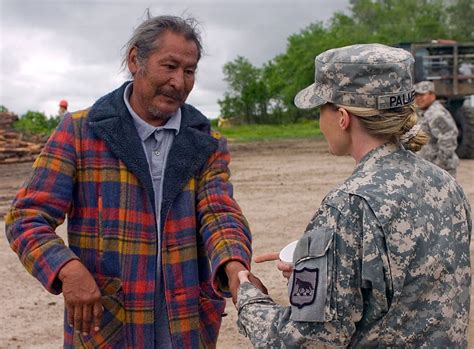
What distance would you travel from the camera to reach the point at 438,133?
361 inches

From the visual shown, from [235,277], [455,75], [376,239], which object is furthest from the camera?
[455,75]

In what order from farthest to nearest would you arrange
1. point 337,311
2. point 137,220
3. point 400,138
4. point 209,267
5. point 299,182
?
point 299,182 < point 209,267 < point 137,220 < point 400,138 < point 337,311

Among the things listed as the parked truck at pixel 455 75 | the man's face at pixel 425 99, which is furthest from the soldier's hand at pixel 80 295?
the parked truck at pixel 455 75

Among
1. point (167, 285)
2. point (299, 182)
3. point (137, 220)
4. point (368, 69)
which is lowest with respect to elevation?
point (299, 182)

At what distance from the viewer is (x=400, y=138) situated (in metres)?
2.65

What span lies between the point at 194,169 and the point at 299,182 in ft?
39.9

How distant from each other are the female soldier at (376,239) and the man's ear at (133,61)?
3.25 feet

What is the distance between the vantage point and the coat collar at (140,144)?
3312 mm

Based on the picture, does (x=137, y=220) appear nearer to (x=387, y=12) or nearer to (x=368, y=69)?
(x=368, y=69)

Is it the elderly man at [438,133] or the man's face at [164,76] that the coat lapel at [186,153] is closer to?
the man's face at [164,76]

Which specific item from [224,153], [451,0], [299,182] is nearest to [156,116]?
[224,153]

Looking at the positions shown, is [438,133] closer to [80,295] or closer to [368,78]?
[80,295]

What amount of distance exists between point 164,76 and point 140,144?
0.93ft

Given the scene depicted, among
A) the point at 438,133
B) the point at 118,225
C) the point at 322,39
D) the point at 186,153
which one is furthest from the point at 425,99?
the point at 322,39
